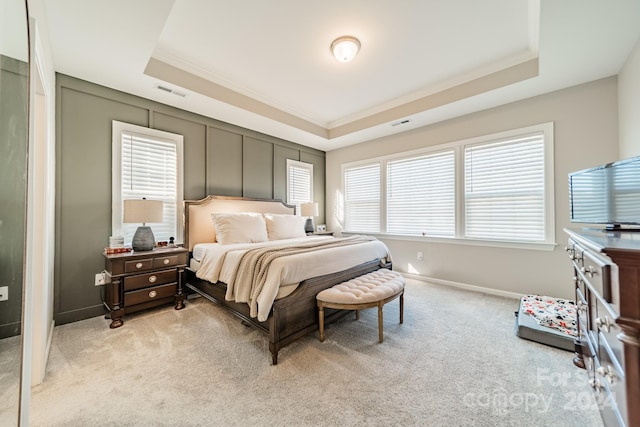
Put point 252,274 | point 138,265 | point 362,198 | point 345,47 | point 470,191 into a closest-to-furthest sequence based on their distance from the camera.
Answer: point 252,274
point 345,47
point 138,265
point 470,191
point 362,198

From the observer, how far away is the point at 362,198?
16.9 ft

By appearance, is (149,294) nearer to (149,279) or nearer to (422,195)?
(149,279)

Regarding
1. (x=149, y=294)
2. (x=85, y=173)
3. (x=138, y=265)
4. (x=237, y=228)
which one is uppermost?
(x=85, y=173)

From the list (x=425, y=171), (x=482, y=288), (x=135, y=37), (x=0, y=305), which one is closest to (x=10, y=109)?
(x=0, y=305)

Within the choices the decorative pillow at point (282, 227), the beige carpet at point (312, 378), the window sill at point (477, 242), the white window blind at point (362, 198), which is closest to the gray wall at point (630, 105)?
the window sill at point (477, 242)

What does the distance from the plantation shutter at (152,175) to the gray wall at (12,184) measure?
2.06 meters

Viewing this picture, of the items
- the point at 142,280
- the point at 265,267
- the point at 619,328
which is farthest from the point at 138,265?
the point at 619,328

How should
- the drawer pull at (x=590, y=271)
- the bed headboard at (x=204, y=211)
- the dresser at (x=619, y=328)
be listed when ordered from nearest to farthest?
the dresser at (x=619, y=328)
the drawer pull at (x=590, y=271)
the bed headboard at (x=204, y=211)

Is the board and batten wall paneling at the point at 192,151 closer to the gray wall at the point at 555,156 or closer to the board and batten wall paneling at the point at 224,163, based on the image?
the board and batten wall paneling at the point at 224,163

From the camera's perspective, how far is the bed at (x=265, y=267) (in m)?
2.00

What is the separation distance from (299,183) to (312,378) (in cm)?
397

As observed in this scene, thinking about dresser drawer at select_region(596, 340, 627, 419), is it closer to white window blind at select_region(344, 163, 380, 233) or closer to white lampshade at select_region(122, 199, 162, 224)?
white lampshade at select_region(122, 199, 162, 224)

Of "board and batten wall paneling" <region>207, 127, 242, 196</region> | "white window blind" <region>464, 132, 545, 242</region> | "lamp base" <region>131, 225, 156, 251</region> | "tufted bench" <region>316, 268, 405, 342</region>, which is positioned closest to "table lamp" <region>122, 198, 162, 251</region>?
"lamp base" <region>131, 225, 156, 251</region>

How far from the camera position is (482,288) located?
11.7 feet
